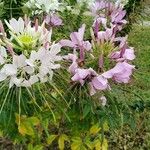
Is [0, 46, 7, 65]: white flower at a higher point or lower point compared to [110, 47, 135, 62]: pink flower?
higher

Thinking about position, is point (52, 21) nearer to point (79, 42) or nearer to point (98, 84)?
point (79, 42)

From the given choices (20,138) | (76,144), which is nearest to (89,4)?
(76,144)

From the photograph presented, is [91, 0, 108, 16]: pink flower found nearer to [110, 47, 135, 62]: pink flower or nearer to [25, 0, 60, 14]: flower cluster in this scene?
[25, 0, 60, 14]: flower cluster

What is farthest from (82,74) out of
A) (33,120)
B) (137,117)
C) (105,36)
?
(137,117)

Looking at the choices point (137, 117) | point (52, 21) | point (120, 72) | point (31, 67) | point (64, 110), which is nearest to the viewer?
point (31, 67)

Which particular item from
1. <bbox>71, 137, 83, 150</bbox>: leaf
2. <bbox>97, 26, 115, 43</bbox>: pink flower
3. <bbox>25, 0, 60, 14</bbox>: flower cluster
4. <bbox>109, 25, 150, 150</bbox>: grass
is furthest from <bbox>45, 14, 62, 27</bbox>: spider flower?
<bbox>97, 26, 115, 43</bbox>: pink flower

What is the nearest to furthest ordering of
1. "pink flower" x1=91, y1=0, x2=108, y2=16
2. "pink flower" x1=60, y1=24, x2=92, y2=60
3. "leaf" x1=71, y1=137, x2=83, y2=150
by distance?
"pink flower" x1=60, y1=24, x2=92, y2=60 < "leaf" x1=71, y1=137, x2=83, y2=150 < "pink flower" x1=91, y1=0, x2=108, y2=16
